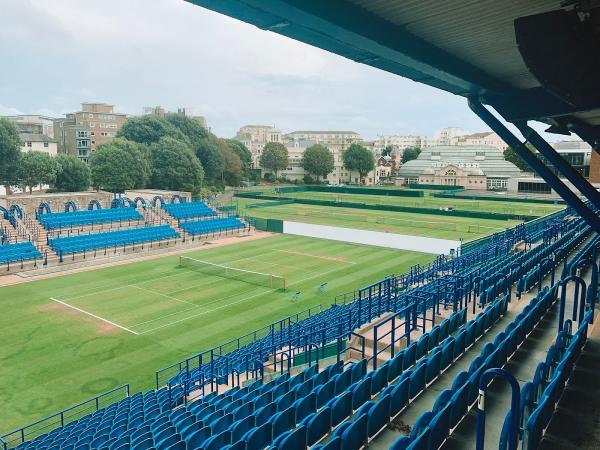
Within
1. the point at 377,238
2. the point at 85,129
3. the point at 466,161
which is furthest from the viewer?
the point at 466,161

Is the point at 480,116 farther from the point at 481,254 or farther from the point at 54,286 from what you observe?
the point at 54,286

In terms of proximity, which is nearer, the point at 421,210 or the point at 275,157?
the point at 421,210

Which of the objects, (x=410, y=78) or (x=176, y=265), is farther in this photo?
(x=176, y=265)

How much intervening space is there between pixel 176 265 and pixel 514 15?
1143 inches

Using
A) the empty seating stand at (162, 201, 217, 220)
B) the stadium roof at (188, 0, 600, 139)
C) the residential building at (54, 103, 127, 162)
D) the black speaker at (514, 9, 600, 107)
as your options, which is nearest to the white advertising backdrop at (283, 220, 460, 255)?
the empty seating stand at (162, 201, 217, 220)

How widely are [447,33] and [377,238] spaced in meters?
33.2

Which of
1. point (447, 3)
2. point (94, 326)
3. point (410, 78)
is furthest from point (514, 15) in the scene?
point (94, 326)

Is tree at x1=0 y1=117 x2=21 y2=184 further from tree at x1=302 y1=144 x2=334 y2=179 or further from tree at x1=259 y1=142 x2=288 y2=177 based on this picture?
tree at x1=302 y1=144 x2=334 y2=179

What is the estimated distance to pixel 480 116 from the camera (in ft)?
34.6

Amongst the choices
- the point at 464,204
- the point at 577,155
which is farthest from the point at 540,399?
the point at 577,155

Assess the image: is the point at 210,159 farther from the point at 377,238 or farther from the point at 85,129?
the point at 377,238

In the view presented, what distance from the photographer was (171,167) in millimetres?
64250

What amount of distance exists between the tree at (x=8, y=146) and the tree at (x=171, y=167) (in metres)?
17.0

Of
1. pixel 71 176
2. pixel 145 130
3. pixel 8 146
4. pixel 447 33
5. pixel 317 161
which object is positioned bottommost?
pixel 71 176
